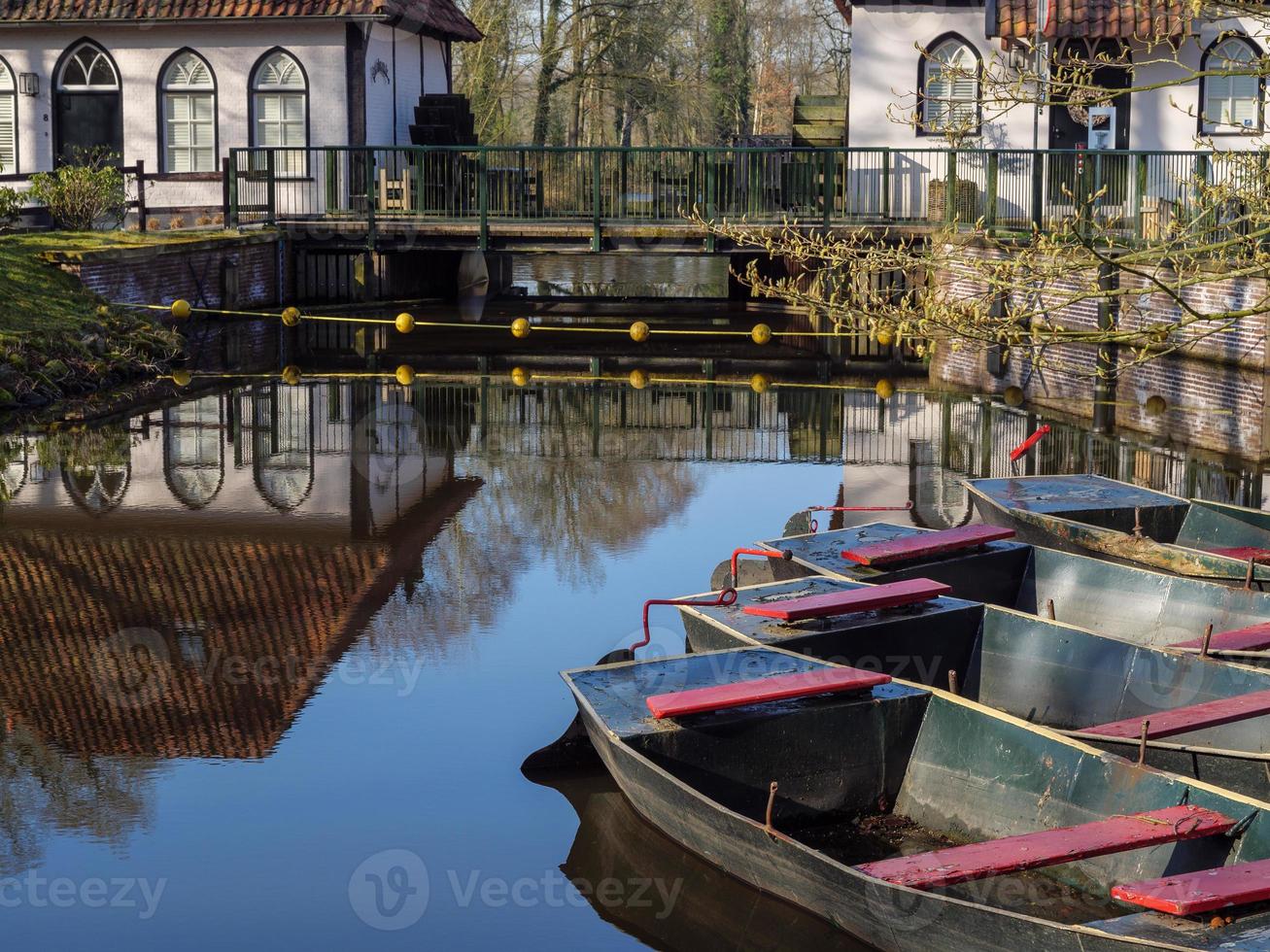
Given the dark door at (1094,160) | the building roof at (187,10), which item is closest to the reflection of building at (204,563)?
the dark door at (1094,160)

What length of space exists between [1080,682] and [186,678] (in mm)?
4758

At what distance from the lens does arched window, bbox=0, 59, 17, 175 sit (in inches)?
1217

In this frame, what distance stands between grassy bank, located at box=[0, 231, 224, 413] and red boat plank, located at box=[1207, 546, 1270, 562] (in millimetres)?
12983

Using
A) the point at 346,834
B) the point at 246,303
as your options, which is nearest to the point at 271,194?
the point at 246,303

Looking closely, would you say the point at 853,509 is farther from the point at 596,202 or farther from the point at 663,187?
the point at 663,187

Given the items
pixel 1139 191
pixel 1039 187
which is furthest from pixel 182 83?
pixel 1139 191

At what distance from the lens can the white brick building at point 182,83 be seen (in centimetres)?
2977

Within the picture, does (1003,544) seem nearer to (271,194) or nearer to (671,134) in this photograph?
(271,194)

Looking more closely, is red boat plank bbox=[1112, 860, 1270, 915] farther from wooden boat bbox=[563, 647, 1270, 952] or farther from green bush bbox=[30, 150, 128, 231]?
green bush bbox=[30, 150, 128, 231]

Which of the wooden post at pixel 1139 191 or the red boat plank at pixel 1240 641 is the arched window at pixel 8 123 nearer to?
the wooden post at pixel 1139 191

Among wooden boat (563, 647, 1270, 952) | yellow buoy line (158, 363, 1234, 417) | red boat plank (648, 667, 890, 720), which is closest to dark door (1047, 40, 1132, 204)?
yellow buoy line (158, 363, 1234, 417)

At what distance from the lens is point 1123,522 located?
11.2 m

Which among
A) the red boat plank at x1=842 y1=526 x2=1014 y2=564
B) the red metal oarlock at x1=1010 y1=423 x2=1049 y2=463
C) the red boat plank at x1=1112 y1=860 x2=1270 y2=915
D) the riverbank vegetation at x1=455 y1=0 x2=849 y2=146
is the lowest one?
the red boat plank at x1=1112 y1=860 x2=1270 y2=915

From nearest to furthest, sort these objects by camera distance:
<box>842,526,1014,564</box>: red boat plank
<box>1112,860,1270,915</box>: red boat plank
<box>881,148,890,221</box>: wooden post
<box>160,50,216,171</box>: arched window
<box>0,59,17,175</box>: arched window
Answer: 1. <box>1112,860,1270,915</box>: red boat plank
2. <box>842,526,1014,564</box>: red boat plank
3. <box>881,148,890,221</box>: wooden post
4. <box>160,50,216,171</box>: arched window
5. <box>0,59,17,175</box>: arched window
